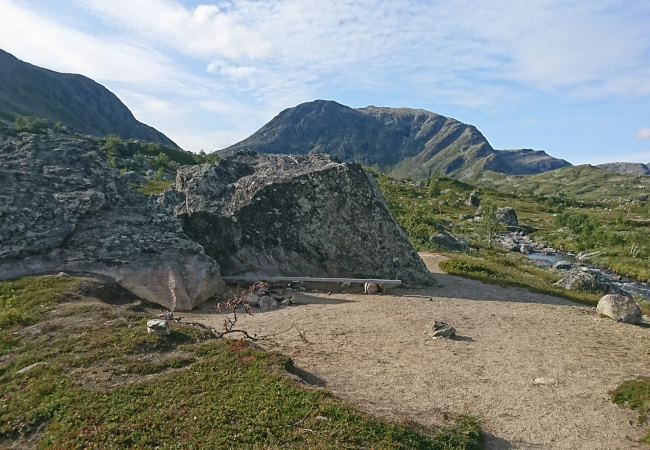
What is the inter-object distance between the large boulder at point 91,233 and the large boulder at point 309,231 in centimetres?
312

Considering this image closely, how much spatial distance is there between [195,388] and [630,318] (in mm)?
23831

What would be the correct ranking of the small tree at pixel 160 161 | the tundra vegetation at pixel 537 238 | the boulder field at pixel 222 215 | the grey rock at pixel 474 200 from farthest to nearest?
1. the grey rock at pixel 474 200
2. the small tree at pixel 160 161
3. the tundra vegetation at pixel 537 238
4. the boulder field at pixel 222 215

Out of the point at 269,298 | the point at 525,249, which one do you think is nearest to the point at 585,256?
the point at 525,249

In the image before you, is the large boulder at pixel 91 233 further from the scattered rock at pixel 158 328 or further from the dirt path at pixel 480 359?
the scattered rock at pixel 158 328

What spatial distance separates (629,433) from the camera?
13.2m

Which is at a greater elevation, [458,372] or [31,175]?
[31,175]

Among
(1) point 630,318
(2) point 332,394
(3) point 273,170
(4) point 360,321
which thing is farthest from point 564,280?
(2) point 332,394

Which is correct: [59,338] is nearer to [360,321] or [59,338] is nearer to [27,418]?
[27,418]

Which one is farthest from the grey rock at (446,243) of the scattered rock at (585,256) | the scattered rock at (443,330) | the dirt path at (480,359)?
the scattered rock at (443,330)

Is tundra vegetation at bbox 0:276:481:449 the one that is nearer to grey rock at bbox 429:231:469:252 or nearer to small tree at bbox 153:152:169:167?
grey rock at bbox 429:231:469:252

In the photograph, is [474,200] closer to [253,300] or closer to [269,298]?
[269,298]

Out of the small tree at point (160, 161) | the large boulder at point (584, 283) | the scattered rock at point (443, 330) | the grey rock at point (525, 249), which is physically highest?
the small tree at point (160, 161)

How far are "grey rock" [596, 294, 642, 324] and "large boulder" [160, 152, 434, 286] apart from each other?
10.6 meters

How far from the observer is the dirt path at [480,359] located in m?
13.5
